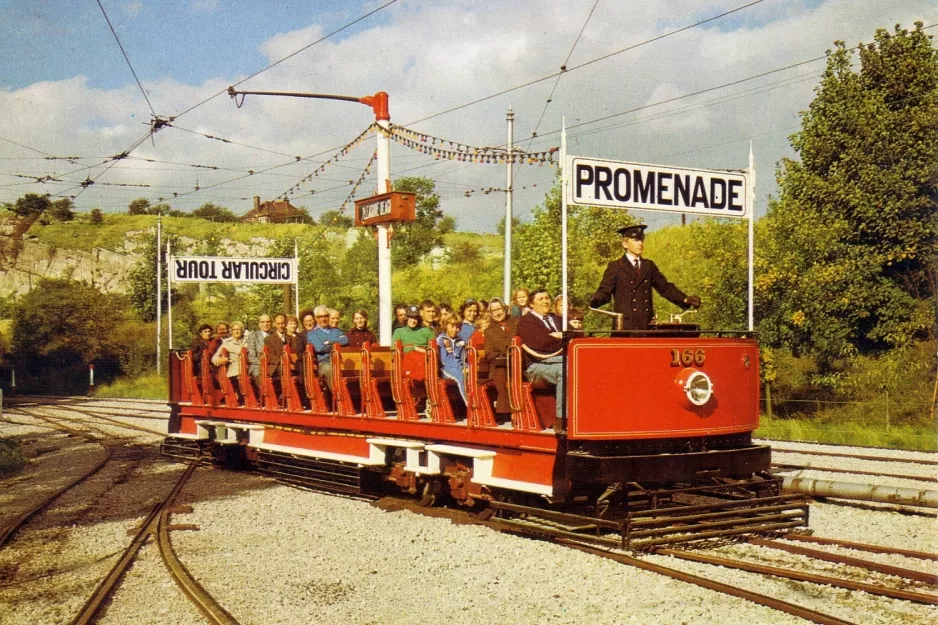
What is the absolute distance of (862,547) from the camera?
24.9ft

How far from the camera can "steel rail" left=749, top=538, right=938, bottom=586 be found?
6535 mm

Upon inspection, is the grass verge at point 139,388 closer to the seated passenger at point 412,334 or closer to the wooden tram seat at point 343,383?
the wooden tram seat at point 343,383

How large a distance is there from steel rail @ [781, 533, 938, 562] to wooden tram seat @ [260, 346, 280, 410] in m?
6.96

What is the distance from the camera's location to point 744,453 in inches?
324

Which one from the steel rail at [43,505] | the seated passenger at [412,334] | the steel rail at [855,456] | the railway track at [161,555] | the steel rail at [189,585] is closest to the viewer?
the steel rail at [189,585]

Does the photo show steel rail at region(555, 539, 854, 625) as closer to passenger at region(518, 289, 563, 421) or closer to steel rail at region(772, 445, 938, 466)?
passenger at region(518, 289, 563, 421)

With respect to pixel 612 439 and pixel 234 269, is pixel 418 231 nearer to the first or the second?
pixel 234 269

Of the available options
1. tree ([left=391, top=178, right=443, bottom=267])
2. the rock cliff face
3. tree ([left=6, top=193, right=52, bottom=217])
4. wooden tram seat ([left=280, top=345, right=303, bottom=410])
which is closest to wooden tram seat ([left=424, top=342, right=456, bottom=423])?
wooden tram seat ([left=280, top=345, right=303, bottom=410])

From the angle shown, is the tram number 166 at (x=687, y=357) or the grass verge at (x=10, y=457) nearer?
the tram number 166 at (x=687, y=357)

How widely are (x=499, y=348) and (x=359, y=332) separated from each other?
3698 millimetres

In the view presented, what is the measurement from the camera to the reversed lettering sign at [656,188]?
7.75 m

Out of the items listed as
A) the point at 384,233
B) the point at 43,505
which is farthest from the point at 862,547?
the point at 384,233

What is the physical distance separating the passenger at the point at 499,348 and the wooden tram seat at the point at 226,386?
564 centimetres

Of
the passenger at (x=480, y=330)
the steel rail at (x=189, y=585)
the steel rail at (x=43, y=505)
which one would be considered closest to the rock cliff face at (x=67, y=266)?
the steel rail at (x=43, y=505)
